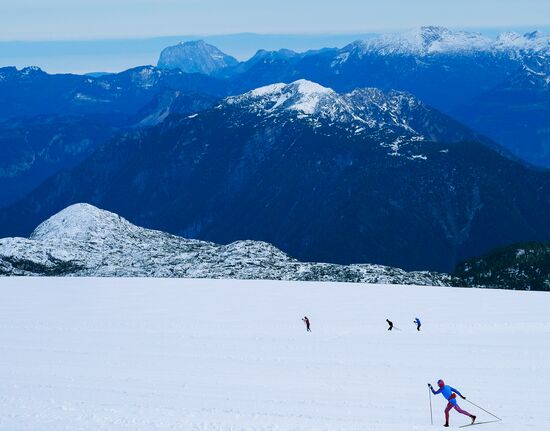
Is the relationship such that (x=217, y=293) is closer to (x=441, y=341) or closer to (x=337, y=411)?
(x=441, y=341)

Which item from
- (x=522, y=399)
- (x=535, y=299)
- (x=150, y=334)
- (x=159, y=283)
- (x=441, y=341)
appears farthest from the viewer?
(x=159, y=283)

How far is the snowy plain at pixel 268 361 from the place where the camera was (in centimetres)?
3703

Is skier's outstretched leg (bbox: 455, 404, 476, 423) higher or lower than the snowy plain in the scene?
higher

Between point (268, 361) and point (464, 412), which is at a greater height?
point (464, 412)

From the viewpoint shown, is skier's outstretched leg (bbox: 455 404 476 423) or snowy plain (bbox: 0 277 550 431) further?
snowy plain (bbox: 0 277 550 431)

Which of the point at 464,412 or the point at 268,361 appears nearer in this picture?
the point at 464,412

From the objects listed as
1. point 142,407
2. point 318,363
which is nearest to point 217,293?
point 318,363

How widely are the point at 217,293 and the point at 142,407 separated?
59.3 metres

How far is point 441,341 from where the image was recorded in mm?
59219

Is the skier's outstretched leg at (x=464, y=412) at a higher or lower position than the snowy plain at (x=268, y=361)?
higher

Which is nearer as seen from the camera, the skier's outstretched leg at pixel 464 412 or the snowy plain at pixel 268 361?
the skier's outstretched leg at pixel 464 412

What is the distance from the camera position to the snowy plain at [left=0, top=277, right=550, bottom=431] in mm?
37031

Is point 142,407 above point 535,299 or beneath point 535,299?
above

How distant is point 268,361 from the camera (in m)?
52.0
